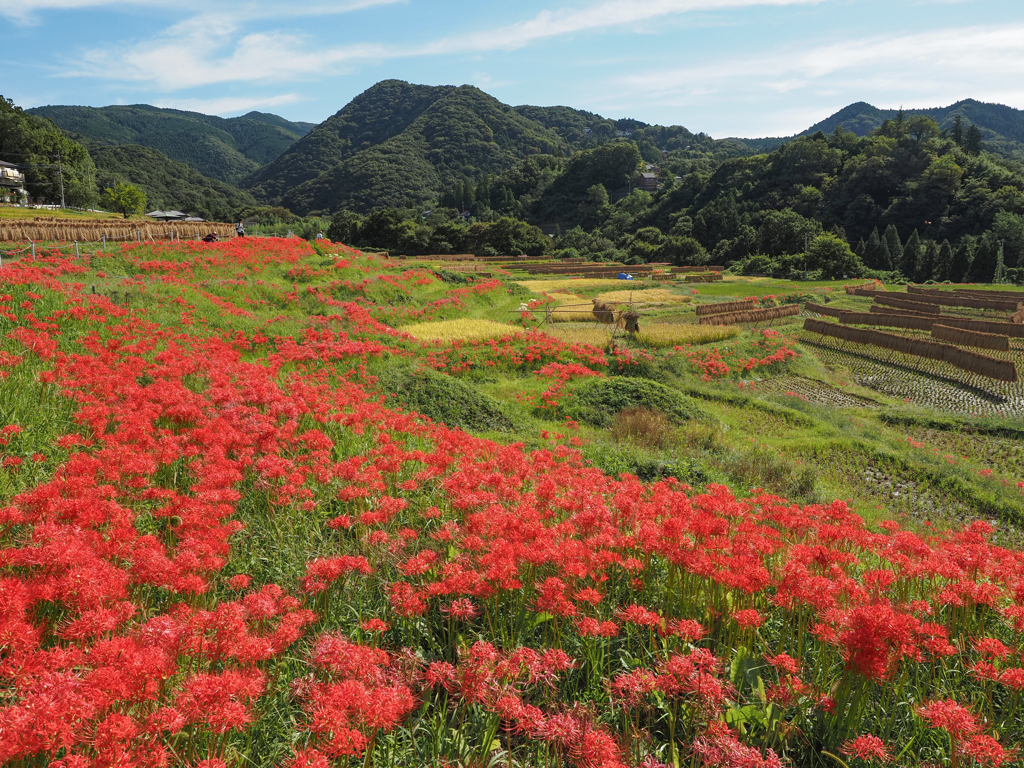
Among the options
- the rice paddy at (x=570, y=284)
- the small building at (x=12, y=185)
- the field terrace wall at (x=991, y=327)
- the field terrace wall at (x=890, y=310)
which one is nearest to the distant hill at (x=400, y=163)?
the small building at (x=12, y=185)

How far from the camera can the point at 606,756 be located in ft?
7.79

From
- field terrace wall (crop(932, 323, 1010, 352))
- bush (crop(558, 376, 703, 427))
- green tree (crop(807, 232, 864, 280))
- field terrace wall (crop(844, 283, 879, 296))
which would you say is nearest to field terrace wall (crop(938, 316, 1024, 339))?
field terrace wall (crop(932, 323, 1010, 352))

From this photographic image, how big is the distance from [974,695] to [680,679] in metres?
2.27

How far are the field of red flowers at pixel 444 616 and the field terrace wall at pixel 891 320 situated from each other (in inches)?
1261

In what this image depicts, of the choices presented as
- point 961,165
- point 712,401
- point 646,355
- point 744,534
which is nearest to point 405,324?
point 646,355

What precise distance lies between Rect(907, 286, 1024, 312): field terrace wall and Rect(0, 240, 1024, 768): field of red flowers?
1722 inches

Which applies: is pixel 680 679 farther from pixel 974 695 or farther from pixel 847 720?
pixel 974 695

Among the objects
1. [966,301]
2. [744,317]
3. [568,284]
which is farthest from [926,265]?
[744,317]

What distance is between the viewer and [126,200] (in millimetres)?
70062

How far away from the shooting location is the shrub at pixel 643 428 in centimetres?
1344

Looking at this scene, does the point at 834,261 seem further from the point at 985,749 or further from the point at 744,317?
the point at 985,749

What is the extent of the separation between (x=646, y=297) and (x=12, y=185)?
72.4 m

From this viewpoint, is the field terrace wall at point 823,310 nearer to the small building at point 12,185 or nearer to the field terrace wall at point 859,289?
the field terrace wall at point 859,289

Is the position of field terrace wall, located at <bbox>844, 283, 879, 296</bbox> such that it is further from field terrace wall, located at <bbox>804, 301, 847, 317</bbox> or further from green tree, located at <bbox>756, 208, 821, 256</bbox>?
green tree, located at <bbox>756, 208, 821, 256</bbox>
